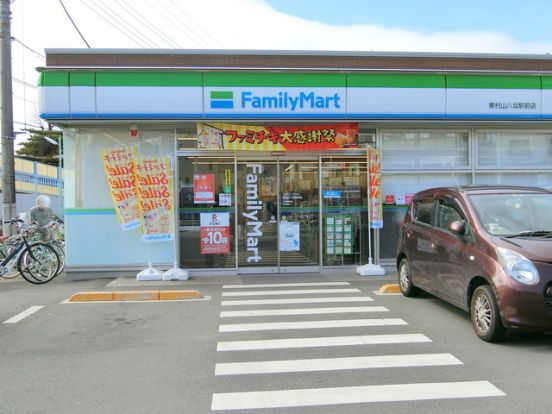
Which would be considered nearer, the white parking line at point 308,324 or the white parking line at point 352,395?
the white parking line at point 352,395

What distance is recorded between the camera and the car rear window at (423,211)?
8141 millimetres

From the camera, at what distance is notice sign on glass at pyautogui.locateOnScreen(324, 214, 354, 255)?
11.7 meters

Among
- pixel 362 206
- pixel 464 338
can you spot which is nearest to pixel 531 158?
pixel 362 206

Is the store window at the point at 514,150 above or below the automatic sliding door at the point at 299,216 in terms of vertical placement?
above

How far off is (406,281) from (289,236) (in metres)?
3.38

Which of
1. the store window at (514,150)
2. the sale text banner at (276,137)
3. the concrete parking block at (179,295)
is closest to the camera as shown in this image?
the concrete parking block at (179,295)

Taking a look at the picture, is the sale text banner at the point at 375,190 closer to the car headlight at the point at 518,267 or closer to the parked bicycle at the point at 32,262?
the car headlight at the point at 518,267

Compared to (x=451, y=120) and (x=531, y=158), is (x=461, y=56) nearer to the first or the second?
(x=451, y=120)

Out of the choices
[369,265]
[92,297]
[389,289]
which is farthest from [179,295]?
[369,265]

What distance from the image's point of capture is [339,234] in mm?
11750

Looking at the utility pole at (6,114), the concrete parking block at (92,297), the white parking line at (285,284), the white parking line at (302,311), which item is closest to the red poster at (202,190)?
the white parking line at (285,284)

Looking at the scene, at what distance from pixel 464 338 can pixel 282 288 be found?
4.17m

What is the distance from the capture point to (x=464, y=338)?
6.34 meters

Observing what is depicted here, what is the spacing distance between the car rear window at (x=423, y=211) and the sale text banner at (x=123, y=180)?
568 cm
